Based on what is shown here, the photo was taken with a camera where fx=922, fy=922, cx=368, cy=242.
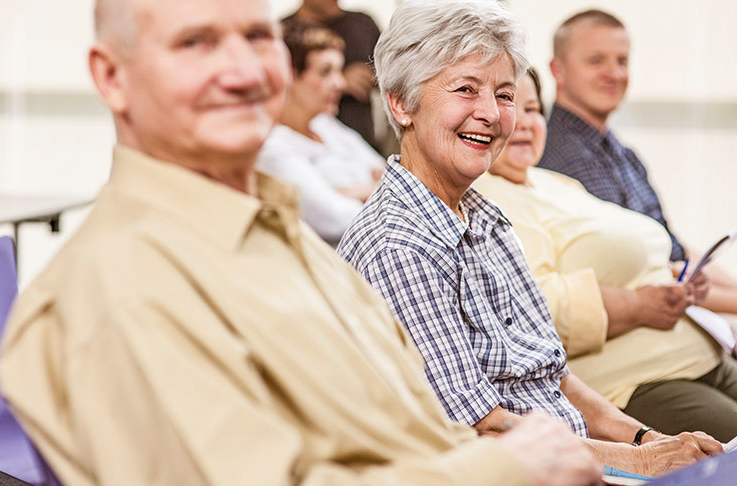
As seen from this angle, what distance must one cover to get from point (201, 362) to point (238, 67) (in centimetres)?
30

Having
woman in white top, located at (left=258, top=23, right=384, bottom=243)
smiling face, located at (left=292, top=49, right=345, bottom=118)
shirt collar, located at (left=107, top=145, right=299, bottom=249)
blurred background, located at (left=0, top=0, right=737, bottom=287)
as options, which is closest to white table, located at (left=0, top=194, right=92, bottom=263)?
woman in white top, located at (left=258, top=23, right=384, bottom=243)

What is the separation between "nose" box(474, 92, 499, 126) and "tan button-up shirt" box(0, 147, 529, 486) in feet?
2.30

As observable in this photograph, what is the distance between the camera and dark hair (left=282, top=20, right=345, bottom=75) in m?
3.86

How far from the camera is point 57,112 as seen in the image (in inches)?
237

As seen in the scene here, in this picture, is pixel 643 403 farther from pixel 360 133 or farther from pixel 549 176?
pixel 360 133

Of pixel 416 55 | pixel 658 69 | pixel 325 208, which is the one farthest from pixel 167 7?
pixel 658 69

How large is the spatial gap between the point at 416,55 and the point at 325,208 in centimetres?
180

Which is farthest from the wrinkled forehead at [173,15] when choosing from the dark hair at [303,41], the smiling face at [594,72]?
the dark hair at [303,41]

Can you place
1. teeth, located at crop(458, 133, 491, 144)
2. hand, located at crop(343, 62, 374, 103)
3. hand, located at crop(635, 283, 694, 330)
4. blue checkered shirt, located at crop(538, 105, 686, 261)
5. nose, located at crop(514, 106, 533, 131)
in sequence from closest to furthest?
teeth, located at crop(458, 133, 491, 144) < hand, located at crop(635, 283, 694, 330) < nose, located at crop(514, 106, 533, 131) < blue checkered shirt, located at crop(538, 105, 686, 261) < hand, located at crop(343, 62, 374, 103)

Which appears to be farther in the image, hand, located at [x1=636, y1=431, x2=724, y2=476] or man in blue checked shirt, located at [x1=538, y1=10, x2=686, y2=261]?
man in blue checked shirt, located at [x1=538, y1=10, x2=686, y2=261]

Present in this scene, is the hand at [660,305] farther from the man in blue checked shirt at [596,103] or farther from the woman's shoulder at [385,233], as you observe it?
the woman's shoulder at [385,233]

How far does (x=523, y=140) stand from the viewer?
84.8 inches

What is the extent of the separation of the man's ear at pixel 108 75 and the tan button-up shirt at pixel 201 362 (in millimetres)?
50

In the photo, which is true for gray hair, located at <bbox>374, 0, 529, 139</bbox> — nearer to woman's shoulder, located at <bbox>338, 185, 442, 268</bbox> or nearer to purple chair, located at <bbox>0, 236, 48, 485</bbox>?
woman's shoulder, located at <bbox>338, 185, 442, 268</bbox>
